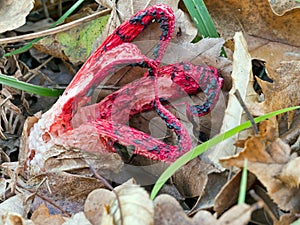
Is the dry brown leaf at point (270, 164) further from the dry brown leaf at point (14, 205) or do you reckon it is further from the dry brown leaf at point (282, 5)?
the dry brown leaf at point (282, 5)

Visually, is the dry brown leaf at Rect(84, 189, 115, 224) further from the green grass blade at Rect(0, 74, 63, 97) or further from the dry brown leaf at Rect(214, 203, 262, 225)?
the green grass blade at Rect(0, 74, 63, 97)

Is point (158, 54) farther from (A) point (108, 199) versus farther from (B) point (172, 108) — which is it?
(A) point (108, 199)

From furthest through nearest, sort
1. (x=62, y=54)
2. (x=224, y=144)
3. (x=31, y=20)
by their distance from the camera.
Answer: (x=31, y=20)
(x=62, y=54)
(x=224, y=144)

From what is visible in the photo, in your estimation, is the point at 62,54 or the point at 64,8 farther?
the point at 64,8

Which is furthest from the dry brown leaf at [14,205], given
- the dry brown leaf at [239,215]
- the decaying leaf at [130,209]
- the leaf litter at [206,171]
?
the dry brown leaf at [239,215]

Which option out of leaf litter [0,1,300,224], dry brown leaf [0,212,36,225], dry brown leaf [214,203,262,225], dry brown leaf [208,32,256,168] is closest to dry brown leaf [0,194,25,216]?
leaf litter [0,1,300,224]

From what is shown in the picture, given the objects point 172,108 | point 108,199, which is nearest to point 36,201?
point 108,199

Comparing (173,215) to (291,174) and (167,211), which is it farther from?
(291,174)
